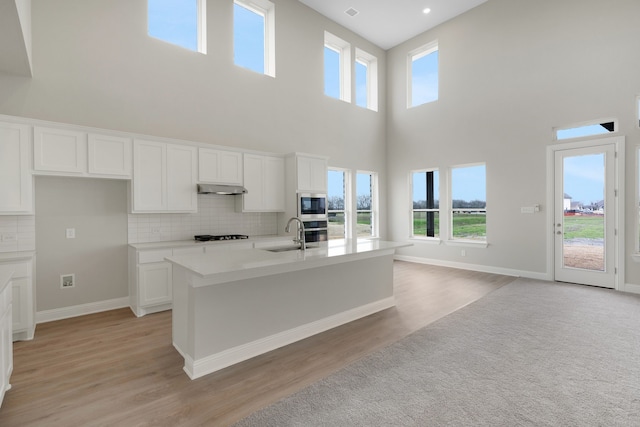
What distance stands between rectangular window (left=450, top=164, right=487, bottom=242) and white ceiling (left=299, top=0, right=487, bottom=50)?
324 cm

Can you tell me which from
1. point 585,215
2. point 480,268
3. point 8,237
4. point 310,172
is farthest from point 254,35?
point 585,215

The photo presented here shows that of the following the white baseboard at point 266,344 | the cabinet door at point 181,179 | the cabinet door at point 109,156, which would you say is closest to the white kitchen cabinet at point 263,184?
the cabinet door at point 181,179

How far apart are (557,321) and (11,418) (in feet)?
16.1

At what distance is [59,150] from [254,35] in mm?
3854

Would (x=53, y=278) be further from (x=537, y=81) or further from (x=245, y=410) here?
(x=537, y=81)

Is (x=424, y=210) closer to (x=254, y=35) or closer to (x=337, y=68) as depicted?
(x=337, y=68)

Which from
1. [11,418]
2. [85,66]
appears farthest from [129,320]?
[85,66]

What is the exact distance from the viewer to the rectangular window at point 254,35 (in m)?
5.46

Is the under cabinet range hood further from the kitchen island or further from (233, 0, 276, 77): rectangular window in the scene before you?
(233, 0, 276, 77): rectangular window

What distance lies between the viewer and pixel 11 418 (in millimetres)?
1953

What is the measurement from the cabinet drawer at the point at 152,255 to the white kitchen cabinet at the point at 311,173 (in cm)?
234

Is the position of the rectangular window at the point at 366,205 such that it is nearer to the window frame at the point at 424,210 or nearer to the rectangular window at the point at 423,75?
the window frame at the point at 424,210

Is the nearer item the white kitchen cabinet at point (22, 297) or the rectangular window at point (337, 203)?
the white kitchen cabinet at point (22, 297)

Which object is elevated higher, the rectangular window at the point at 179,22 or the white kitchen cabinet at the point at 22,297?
the rectangular window at the point at 179,22
